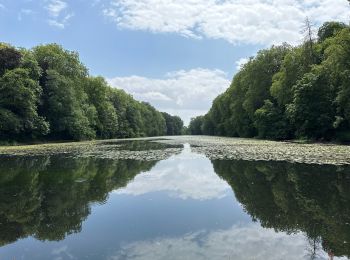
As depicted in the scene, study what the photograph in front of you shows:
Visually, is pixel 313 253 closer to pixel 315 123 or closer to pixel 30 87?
pixel 315 123

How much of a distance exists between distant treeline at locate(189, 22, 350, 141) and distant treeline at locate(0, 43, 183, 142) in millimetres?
32506

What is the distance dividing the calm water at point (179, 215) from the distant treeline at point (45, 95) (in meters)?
38.7

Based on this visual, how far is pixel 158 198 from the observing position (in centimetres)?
1218

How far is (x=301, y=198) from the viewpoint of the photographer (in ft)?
36.6

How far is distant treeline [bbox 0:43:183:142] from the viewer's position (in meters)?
52.6

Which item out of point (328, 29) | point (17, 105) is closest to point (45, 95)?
point (17, 105)

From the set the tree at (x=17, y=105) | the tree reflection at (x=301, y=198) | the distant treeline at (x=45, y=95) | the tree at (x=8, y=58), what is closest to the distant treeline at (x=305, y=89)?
the tree reflection at (x=301, y=198)

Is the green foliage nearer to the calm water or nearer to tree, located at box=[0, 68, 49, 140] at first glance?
tree, located at box=[0, 68, 49, 140]

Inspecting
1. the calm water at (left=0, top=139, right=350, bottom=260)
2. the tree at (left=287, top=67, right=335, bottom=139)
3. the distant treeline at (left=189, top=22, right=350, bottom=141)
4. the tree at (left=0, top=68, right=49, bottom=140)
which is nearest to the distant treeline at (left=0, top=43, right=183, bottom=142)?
the tree at (left=0, top=68, right=49, bottom=140)

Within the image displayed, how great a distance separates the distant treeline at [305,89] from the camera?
130 feet

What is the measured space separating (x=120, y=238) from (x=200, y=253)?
189 centimetres

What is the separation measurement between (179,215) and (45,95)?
59.0m

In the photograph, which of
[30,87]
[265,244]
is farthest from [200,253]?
[30,87]

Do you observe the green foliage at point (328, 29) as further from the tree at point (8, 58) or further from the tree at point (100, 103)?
the tree at point (100, 103)
